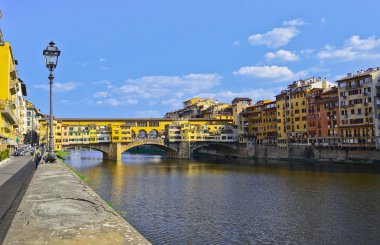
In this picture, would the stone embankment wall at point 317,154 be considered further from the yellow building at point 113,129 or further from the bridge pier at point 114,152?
the bridge pier at point 114,152

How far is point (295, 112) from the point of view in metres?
104

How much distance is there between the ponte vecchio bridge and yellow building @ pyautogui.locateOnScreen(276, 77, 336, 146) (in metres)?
24.3

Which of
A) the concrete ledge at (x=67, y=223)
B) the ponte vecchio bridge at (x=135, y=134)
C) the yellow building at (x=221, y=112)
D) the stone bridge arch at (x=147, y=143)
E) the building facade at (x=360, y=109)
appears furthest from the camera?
the yellow building at (x=221, y=112)

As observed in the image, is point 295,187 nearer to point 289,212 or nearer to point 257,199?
point 257,199

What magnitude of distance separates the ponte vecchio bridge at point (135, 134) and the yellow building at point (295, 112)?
2426 cm

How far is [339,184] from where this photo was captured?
151 ft

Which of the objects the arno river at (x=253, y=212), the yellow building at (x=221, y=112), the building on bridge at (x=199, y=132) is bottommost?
the arno river at (x=253, y=212)

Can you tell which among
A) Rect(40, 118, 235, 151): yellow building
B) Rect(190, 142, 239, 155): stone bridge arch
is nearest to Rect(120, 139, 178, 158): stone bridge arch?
Rect(40, 118, 235, 151): yellow building

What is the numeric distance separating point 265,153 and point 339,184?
226 ft

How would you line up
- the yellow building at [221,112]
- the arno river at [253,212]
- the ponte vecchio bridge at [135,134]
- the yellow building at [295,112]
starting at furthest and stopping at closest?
the yellow building at [221,112], the ponte vecchio bridge at [135,134], the yellow building at [295,112], the arno river at [253,212]

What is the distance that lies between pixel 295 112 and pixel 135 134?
5680 cm

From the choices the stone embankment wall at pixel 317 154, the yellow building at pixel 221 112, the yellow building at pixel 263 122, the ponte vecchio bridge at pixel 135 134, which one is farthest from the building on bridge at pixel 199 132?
the stone embankment wall at pixel 317 154

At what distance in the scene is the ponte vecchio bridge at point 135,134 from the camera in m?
116

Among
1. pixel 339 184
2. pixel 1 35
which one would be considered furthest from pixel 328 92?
pixel 1 35
